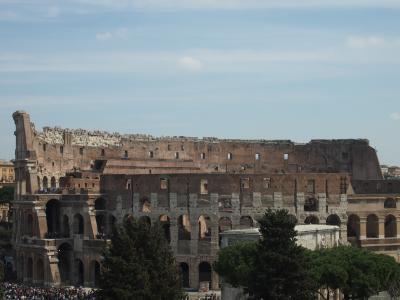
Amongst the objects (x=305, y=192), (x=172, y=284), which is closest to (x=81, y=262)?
(x=305, y=192)

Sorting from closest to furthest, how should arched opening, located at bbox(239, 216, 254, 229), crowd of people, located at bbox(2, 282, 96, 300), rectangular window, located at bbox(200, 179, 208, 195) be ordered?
crowd of people, located at bbox(2, 282, 96, 300)
arched opening, located at bbox(239, 216, 254, 229)
rectangular window, located at bbox(200, 179, 208, 195)

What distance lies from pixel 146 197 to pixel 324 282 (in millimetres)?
26518

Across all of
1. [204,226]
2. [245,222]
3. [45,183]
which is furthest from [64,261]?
[245,222]

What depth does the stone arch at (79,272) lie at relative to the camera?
248 feet

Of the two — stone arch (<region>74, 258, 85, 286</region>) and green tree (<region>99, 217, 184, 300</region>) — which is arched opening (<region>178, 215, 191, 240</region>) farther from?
green tree (<region>99, 217, 184, 300</region>)

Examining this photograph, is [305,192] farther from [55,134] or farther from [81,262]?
[55,134]

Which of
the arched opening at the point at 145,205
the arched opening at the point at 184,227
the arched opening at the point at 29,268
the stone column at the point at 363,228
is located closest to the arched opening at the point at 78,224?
the arched opening at the point at 29,268

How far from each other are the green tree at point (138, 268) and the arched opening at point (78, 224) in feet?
85.8

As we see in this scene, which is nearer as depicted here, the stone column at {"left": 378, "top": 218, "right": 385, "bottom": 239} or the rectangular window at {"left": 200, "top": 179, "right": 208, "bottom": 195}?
the rectangular window at {"left": 200, "top": 179, "right": 208, "bottom": 195}

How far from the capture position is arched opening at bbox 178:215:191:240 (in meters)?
74.0

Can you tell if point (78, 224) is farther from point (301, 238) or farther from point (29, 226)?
point (301, 238)

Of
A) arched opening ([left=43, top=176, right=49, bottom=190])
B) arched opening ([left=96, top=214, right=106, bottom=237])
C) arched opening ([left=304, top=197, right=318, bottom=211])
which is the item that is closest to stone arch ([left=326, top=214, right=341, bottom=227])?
arched opening ([left=304, top=197, right=318, bottom=211])

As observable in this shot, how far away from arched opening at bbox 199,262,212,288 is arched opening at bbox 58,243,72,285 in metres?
11.4

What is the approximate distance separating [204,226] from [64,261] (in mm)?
11952
